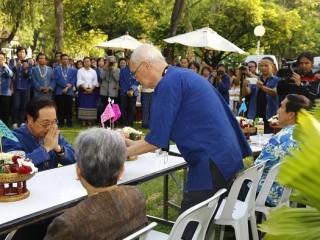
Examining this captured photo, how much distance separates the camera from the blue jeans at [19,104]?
31.4 ft

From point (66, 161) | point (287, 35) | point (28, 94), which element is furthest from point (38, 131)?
point (287, 35)

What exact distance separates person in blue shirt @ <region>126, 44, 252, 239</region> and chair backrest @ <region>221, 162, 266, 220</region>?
2.7 inches

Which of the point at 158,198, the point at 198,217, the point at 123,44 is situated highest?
the point at 123,44

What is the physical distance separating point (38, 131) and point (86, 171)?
56.6 inches

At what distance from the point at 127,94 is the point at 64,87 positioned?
1.50 meters

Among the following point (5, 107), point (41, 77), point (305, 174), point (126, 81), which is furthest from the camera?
point (126, 81)

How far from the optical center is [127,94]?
412 inches

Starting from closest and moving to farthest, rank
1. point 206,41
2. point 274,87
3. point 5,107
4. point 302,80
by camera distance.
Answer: point 302,80 → point 274,87 → point 5,107 → point 206,41

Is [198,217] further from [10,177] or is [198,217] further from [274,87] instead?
[274,87]

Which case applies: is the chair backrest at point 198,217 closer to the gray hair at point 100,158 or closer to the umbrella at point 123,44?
the gray hair at point 100,158

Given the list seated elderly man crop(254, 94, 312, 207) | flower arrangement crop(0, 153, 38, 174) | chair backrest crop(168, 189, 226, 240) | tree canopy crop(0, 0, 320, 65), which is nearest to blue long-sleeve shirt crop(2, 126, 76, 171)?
flower arrangement crop(0, 153, 38, 174)

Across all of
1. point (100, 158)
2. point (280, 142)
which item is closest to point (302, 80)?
point (280, 142)

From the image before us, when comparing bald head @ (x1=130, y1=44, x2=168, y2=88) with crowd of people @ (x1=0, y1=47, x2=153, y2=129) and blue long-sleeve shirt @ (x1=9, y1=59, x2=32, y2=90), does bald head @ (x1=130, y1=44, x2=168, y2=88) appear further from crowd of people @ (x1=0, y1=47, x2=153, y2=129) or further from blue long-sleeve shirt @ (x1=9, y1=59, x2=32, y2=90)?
blue long-sleeve shirt @ (x1=9, y1=59, x2=32, y2=90)

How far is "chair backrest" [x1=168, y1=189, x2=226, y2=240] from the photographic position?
2.04 metres
